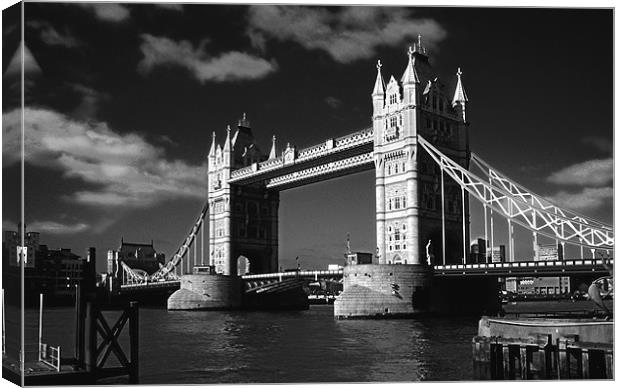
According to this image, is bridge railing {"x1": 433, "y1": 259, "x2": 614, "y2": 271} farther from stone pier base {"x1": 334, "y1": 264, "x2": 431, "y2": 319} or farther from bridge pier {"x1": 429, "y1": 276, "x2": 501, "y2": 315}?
stone pier base {"x1": 334, "y1": 264, "x2": 431, "y2": 319}

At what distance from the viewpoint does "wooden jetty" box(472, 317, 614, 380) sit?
19969 millimetres

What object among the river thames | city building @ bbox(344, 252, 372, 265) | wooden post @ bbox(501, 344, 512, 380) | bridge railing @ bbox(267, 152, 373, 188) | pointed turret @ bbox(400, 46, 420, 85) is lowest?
the river thames

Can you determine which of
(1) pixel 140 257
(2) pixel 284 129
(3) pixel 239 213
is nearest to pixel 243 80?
(2) pixel 284 129

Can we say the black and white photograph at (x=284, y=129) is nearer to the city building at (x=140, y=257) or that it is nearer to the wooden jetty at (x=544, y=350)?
the wooden jetty at (x=544, y=350)

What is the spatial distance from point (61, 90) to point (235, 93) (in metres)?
9.08

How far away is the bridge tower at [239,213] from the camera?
8831cm

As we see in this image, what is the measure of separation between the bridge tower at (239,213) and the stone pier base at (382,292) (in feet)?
118

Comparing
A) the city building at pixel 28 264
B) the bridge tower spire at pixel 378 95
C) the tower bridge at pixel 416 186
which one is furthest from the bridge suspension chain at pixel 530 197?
the city building at pixel 28 264

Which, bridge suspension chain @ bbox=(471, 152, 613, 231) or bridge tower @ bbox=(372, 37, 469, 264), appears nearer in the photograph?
bridge suspension chain @ bbox=(471, 152, 613, 231)

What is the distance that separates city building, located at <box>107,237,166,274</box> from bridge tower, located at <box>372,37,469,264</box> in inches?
2183

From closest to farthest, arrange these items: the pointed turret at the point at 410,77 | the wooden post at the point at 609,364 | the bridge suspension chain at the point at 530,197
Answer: the wooden post at the point at 609,364 → the bridge suspension chain at the point at 530,197 → the pointed turret at the point at 410,77

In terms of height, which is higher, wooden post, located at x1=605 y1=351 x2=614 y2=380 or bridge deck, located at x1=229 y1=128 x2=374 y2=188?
bridge deck, located at x1=229 y1=128 x2=374 y2=188

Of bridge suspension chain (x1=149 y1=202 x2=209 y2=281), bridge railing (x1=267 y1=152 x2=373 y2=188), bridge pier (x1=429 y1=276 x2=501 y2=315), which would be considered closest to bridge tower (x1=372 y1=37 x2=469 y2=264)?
bridge pier (x1=429 y1=276 x2=501 y2=315)

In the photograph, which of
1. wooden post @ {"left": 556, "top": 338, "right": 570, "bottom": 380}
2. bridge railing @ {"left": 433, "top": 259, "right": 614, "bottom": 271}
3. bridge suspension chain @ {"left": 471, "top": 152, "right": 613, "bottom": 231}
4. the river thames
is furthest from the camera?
bridge railing @ {"left": 433, "top": 259, "right": 614, "bottom": 271}
